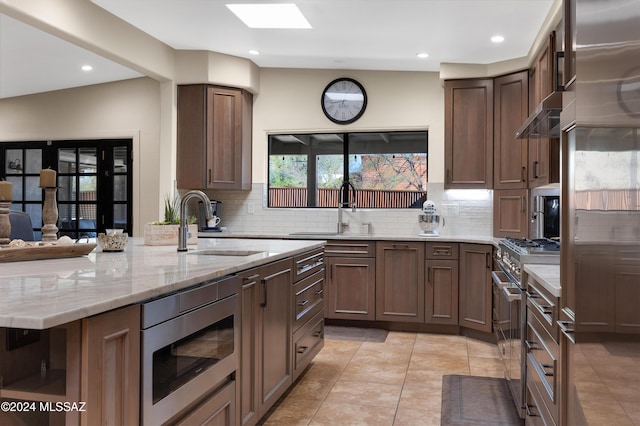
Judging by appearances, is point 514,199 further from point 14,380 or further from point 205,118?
point 14,380

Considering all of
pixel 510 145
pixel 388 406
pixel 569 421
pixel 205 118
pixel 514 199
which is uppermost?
pixel 205 118

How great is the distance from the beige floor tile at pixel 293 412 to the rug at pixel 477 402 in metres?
0.73

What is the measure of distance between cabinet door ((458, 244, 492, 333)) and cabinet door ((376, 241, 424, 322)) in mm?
367

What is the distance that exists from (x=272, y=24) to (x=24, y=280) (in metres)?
3.15

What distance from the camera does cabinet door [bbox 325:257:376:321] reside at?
15.7 feet

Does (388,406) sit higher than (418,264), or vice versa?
(418,264)

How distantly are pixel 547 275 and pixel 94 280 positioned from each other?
67.8 inches

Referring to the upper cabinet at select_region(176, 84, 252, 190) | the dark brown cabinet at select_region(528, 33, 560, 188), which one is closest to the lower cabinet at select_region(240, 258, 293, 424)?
the dark brown cabinet at select_region(528, 33, 560, 188)

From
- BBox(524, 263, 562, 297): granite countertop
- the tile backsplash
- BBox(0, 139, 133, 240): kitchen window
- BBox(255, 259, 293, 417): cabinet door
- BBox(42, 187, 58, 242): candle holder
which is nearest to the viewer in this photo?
BBox(524, 263, 562, 297): granite countertop

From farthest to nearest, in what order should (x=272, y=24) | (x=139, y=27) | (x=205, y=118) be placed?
(x=205, y=118)
(x=139, y=27)
(x=272, y=24)

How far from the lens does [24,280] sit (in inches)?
63.3

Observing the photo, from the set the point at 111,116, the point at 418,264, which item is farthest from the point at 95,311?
the point at 111,116

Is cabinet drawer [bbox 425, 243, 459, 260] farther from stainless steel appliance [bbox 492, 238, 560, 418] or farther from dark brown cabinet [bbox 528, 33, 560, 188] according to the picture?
stainless steel appliance [bbox 492, 238, 560, 418]

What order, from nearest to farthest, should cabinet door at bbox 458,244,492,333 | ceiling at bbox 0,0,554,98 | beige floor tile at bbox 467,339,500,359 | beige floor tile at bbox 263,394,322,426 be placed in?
beige floor tile at bbox 263,394,322,426 → ceiling at bbox 0,0,554,98 → beige floor tile at bbox 467,339,500,359 → cabinet door at bbox 458,244,492,333
